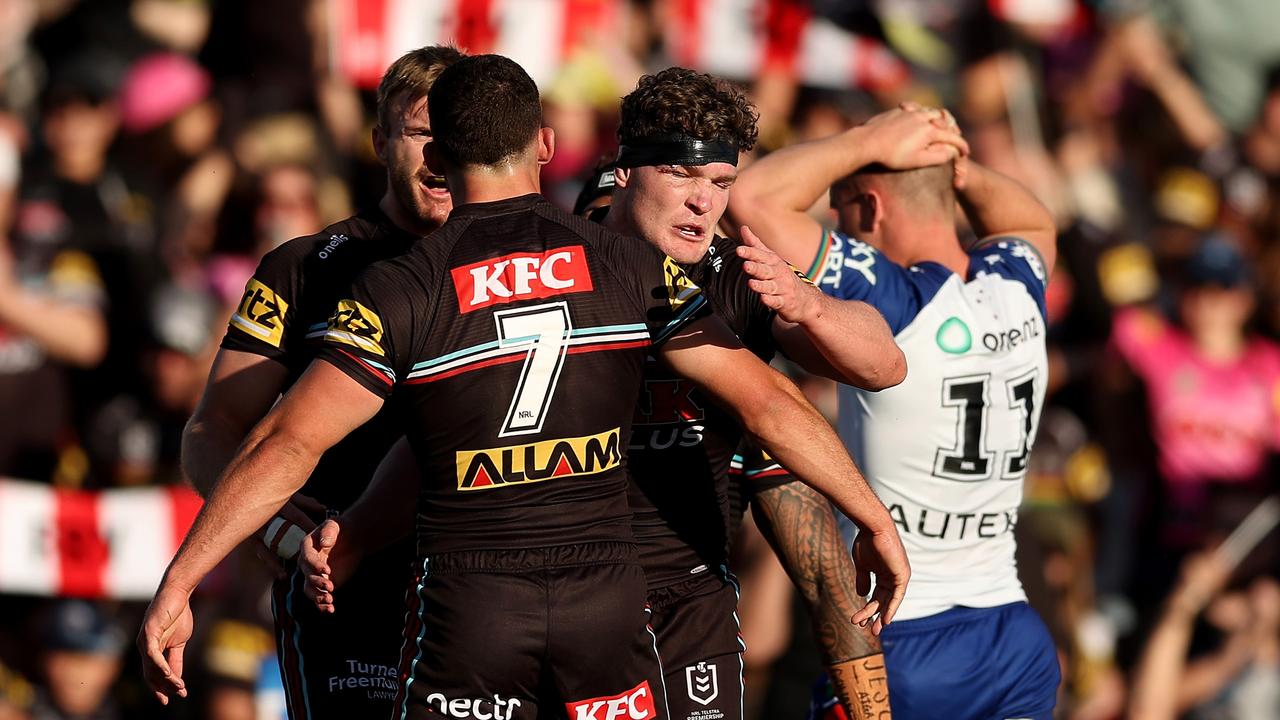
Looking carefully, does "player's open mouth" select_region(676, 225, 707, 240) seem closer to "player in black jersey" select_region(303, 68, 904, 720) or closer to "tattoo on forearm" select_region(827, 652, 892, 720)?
"player in black jersey" select_region(303, 68, 904, 720)

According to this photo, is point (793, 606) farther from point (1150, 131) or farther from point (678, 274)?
point (1150, 131)

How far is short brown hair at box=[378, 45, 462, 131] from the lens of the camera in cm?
534

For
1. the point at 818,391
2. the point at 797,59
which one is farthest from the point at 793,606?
the point at 797,59

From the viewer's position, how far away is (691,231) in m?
5.22

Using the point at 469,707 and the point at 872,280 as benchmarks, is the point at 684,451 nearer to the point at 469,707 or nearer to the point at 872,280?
the point at 872,280

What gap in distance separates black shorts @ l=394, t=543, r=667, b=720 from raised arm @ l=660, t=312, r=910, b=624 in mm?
551

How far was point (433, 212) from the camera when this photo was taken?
17.8 ft

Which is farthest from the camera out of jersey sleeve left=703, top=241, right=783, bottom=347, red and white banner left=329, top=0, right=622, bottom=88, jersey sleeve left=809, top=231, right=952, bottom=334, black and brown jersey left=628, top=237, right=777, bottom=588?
red and white banner left=329, top=0, right=622, bottom=88

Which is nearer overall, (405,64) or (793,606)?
(405,64)

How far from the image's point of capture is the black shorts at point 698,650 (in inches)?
208

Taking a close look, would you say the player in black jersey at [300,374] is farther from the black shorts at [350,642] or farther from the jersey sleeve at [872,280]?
the jersey sleeve at [872,280]

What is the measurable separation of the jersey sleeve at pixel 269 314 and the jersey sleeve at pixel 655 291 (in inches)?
48.5

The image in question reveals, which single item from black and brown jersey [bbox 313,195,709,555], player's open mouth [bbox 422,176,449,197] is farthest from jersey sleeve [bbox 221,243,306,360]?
black and brown jersey [bbox 313,195,709,555]

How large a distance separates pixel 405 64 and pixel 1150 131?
9341mm
